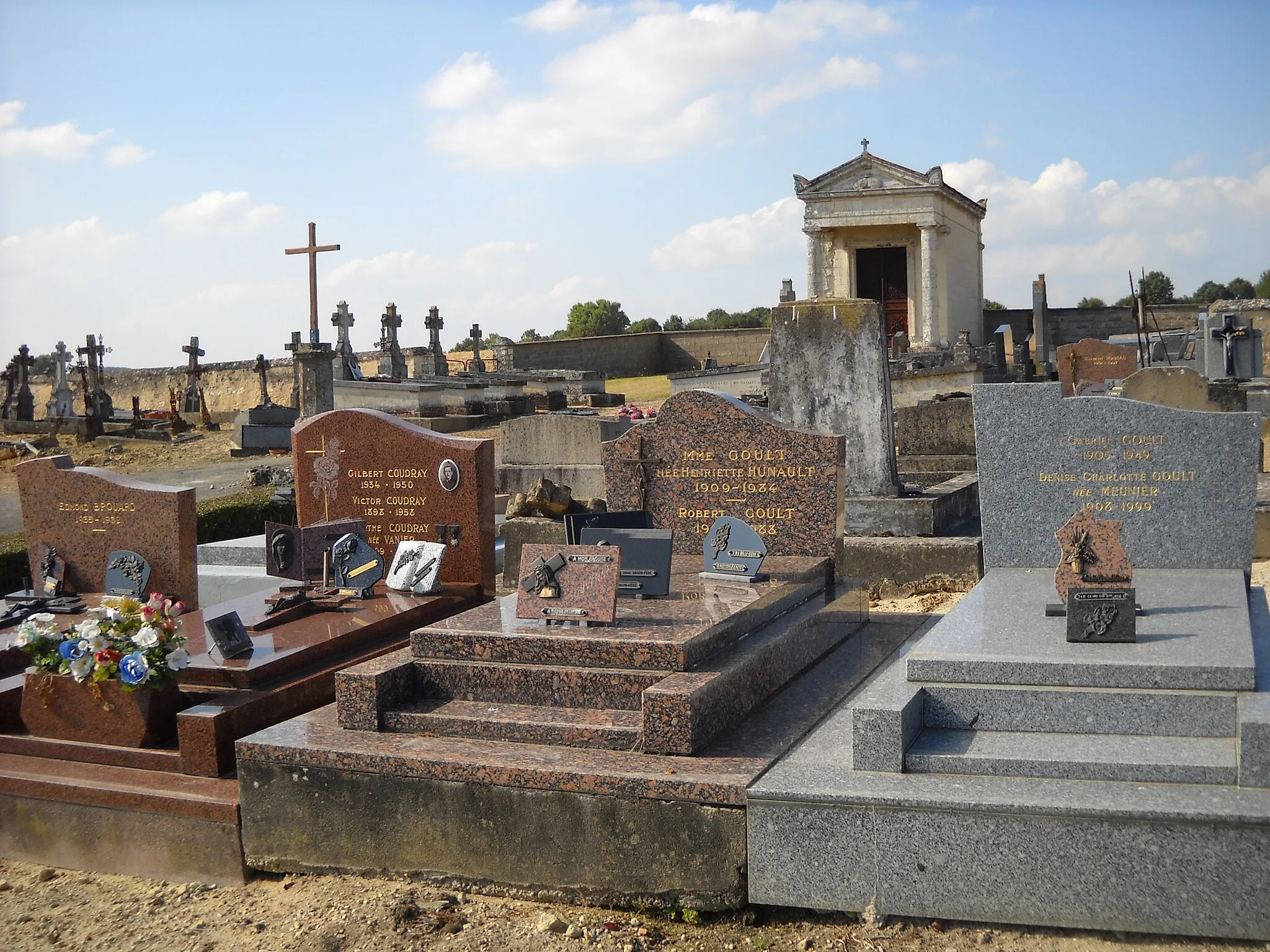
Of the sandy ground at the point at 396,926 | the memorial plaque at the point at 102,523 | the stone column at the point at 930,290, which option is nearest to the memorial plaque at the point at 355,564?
Answer: the memorial plaque at the point at 102,523

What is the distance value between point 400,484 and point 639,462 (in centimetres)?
149

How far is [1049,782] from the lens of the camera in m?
3.76

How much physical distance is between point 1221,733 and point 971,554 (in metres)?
4.05

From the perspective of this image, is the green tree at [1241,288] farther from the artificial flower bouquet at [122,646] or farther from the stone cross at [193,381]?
the artificial flower bouquet at [122,646]

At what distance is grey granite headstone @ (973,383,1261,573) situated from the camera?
5805 millimetres

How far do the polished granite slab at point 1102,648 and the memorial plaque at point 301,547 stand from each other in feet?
11.2

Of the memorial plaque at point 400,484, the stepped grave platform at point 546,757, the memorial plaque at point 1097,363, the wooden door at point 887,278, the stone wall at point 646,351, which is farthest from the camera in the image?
the stone wall at point 646,351

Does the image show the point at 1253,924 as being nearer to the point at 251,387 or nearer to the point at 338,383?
the point at 338,383

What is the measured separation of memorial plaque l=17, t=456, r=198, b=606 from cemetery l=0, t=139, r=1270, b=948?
0.07 ft

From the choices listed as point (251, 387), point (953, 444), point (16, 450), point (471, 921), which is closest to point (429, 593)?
point (471, 921)

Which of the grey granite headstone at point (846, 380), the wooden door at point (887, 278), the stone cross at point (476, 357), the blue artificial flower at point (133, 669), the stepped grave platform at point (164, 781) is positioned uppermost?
the wooden door at point (887, 278)

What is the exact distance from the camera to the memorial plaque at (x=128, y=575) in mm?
6535

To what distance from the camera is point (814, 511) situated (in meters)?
6.32

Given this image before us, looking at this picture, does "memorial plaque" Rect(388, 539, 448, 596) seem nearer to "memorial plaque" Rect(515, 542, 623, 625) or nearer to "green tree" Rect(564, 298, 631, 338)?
"memorial plaque" Rect(515, 542, 623, 625)
